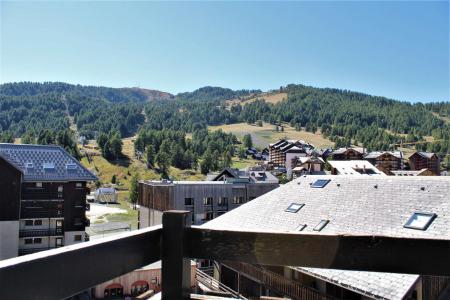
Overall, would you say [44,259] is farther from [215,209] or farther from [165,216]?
[215,209]

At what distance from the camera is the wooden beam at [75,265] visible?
168 cm

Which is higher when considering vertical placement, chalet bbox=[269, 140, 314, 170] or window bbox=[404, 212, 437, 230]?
chalet bbox=[269, 140, 314, 170]

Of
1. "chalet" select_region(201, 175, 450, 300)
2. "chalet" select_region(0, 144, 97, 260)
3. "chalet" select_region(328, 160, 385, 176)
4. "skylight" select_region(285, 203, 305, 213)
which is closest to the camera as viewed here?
"chalet" select_region(201, 175, 450, 300)

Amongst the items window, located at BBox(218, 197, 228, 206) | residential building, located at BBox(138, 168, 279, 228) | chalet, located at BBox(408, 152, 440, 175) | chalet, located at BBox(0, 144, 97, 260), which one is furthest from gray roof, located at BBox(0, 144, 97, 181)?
chalet, located at BBox(408, 152, 440, 175)

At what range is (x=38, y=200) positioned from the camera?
33.8m

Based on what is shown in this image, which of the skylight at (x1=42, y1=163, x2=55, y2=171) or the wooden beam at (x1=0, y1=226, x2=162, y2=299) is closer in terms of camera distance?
the wooden beam at (x1=0, y1=226, x2=162, y2=299)

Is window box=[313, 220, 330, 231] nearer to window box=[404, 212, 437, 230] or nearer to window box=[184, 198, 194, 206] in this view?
window box=[404, 212, 437, 230]

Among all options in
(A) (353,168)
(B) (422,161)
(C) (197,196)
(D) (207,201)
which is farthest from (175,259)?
(B) (422,161)

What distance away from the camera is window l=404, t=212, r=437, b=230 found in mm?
15312

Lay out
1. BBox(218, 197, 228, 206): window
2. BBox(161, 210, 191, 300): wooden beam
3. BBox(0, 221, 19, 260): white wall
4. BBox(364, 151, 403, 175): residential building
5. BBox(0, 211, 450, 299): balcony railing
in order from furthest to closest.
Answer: BBox(364, 151, 403, 175): residential building, BBox(218, 197, 228, 206): window, BBox(0, 221, 19, 260): white wall, BBox(161, 210, 191, 300): wooden beam, BBox(0, 211, 450, 299): balcony railing

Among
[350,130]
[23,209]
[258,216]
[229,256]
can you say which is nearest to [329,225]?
[258,216]

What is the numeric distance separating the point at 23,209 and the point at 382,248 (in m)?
35.8

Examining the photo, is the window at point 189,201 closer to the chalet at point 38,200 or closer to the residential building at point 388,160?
the chalet at point 38,200

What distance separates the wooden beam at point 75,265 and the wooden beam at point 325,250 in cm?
30
